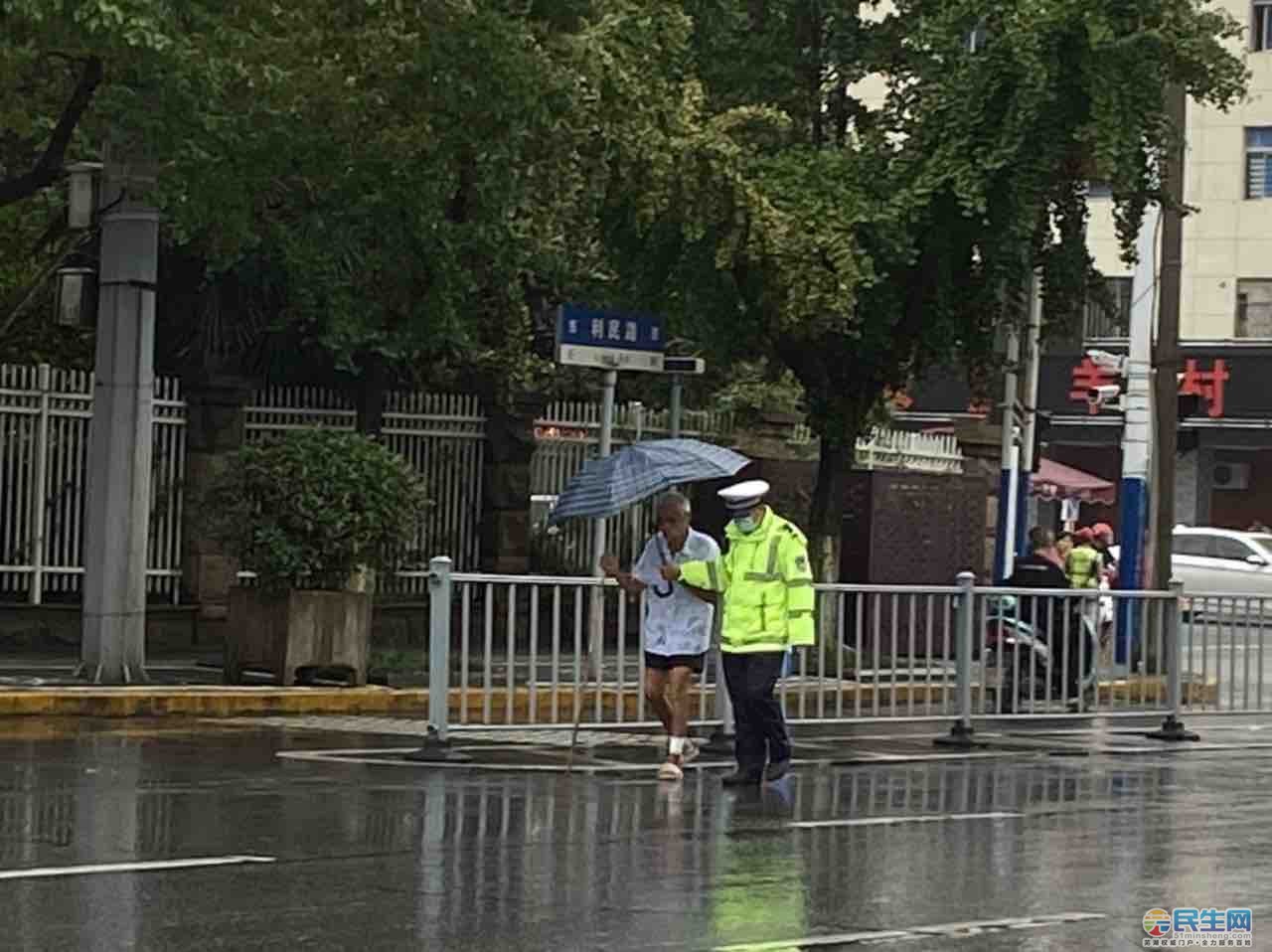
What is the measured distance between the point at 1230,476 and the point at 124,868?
142ft

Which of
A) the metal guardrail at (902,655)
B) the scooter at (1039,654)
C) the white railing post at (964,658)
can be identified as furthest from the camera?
the scooter at (1039,654)

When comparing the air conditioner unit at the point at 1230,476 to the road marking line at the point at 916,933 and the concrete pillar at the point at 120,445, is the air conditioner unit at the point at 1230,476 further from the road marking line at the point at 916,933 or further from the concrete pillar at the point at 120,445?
the road marking line at the point at 916,933

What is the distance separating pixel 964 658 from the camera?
1753 centimetres

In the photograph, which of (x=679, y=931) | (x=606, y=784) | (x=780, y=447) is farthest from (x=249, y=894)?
(x=780, y=447)

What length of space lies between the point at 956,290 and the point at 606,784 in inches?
393

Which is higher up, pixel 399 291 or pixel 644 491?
pixel 399 291

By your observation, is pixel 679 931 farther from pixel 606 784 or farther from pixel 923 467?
pixel 923 467

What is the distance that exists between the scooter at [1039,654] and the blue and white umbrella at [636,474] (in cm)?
252

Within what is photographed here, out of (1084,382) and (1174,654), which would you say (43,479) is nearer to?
(1174,654)

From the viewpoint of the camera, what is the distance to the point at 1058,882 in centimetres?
1067

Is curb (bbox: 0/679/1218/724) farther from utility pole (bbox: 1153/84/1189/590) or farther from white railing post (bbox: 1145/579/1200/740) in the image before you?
utility pole (bbox: 1153/84/1189/590)

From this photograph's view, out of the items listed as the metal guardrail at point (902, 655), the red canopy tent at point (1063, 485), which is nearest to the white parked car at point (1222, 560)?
the red canopy tent at point (1063, 485)

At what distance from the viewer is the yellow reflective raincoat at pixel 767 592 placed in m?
14.3

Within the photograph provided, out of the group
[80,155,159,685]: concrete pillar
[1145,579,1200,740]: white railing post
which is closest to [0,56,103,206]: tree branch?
[80,155,159,685]: concrete pillar
